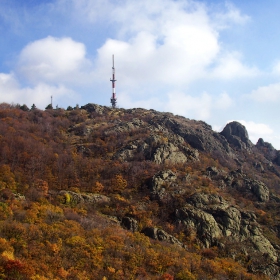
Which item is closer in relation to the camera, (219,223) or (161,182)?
(219,223)

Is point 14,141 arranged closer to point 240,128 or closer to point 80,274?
point 80,274

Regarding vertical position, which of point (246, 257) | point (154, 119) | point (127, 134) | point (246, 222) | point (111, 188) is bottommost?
point (246, 257)

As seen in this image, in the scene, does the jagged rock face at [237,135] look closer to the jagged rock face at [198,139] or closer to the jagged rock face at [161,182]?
the jagged rock face at [198,139]

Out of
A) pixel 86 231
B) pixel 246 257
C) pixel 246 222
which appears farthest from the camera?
pixel 246 222

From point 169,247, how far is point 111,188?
18.7 m

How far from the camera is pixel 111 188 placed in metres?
50.6

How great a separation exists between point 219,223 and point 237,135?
6575 centimetres

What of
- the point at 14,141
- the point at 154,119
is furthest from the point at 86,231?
the point at 154,119

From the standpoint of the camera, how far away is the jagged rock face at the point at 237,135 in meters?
99.1

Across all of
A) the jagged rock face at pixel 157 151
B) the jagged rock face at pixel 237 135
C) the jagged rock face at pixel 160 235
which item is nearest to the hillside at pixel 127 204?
the jagged rock face at pixel 160 235

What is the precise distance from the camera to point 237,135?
105 metres

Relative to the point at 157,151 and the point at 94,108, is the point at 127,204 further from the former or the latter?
the point at 94,108

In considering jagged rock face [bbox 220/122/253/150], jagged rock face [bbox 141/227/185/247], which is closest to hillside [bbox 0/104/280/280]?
jagged rock face [bbox 141/227/185/247]

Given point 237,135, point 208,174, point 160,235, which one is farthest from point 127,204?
point 237,135
